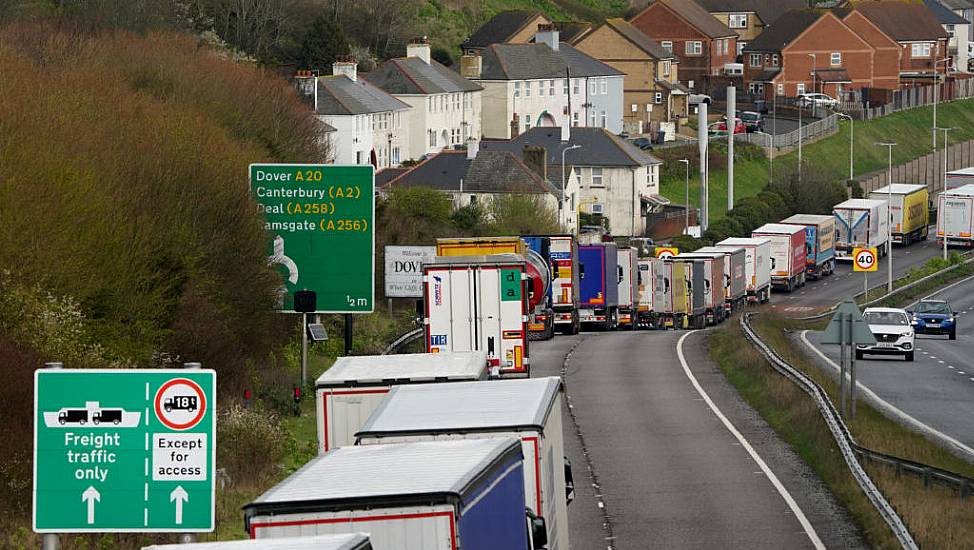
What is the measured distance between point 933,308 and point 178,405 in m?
53.2

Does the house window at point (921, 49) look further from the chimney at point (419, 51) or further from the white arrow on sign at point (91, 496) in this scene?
the white arrow on sign at point (91, 496)

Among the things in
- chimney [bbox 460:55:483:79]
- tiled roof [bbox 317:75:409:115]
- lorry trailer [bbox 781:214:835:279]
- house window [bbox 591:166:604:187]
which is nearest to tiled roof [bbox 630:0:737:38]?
chimney [bbox 460:55:483:79]

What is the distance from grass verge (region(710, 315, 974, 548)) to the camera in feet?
73.6

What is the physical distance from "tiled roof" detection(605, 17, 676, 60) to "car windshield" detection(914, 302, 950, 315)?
8282 cm

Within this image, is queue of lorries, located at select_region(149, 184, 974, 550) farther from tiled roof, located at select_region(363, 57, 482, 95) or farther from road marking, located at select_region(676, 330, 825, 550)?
tiled roof, located at select_region(363, 57, 482, 95)

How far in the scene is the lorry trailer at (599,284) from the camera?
59.2m

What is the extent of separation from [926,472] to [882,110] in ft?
424

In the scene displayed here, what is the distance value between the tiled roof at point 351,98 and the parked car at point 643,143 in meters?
23.1

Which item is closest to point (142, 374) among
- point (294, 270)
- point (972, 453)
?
point (294, 270)

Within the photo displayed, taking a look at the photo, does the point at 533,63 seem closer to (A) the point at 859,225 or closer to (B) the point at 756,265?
(A) the point at 859,225

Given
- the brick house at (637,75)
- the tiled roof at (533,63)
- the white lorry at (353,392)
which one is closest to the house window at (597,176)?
the tiled roof at (533,63)

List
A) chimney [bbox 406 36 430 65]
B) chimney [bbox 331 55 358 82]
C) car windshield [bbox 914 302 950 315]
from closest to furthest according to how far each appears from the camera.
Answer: car windshield [bbox 914 302 950 315], chimney [bbox 331 55 358 82], chimney [bbox 406 36 430 65]

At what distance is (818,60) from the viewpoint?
157 m

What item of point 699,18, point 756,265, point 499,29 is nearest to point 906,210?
point 756,265
